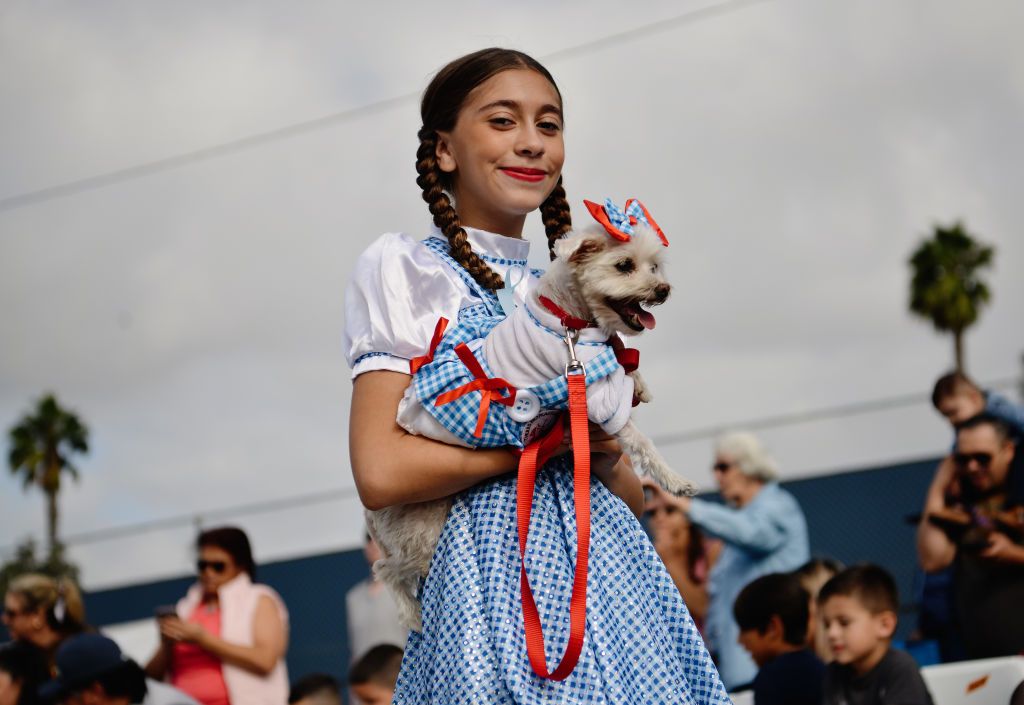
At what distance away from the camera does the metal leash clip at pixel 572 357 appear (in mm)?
2117

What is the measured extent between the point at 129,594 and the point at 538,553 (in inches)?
402

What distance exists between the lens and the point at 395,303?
2.30 metres

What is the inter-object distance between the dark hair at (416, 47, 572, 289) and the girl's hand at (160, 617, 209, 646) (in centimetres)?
341

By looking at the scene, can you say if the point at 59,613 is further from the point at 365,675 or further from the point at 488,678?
the point at 488,678

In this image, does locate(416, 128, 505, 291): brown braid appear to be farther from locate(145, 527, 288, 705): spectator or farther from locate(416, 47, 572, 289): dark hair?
locate(145, 527, 288, 705): spectator

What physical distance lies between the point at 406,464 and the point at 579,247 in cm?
47

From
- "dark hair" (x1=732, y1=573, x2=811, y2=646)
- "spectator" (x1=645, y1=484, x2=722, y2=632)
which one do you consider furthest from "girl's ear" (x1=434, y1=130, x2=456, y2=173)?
"spectator" (x1=645, y1=484, x2=722, y2=632)

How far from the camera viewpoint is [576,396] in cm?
211

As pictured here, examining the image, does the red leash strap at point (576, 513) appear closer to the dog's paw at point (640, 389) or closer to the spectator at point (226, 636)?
the dog's paw at point (640, 389)

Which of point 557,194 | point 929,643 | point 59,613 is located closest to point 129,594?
point 59,613

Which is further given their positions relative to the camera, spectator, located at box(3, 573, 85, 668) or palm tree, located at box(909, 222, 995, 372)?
palm tree, located at box(909, 222, 995, 372)

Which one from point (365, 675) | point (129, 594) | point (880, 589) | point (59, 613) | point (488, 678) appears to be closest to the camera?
point (488, 678)

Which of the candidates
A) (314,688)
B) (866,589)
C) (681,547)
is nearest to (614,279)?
(866,589)

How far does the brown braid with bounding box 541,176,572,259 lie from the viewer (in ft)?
8.80
